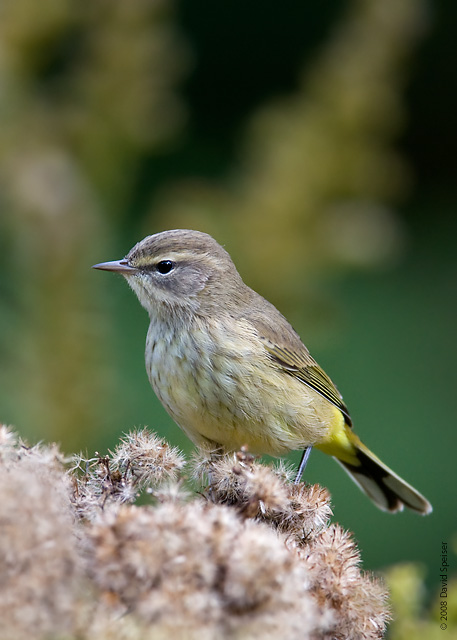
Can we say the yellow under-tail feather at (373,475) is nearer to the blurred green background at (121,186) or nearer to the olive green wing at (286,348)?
the olive green wing at (286,348)

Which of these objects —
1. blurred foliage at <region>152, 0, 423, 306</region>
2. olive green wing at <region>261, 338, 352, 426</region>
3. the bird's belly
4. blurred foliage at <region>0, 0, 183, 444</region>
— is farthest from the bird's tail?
blurred foliage at <region>0, 0, 183, 444</region>

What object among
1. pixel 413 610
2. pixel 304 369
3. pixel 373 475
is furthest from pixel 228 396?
pixel 413 610

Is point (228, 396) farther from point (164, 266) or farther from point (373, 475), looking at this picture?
point (373, 475)

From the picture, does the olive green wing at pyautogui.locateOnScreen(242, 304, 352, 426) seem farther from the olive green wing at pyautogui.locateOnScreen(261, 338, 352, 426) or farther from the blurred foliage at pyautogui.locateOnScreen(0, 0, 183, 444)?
the blurred foliage at pyautogui.locateOnScreen(0, 0, 183, 444)

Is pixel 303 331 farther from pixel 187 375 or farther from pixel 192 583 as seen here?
pixel 192 583

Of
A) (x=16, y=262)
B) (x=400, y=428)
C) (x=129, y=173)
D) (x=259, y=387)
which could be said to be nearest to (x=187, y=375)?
(x=259, y=387)

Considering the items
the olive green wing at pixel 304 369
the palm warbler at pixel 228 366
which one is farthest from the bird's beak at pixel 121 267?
the olive green wing at pixel 304 369
